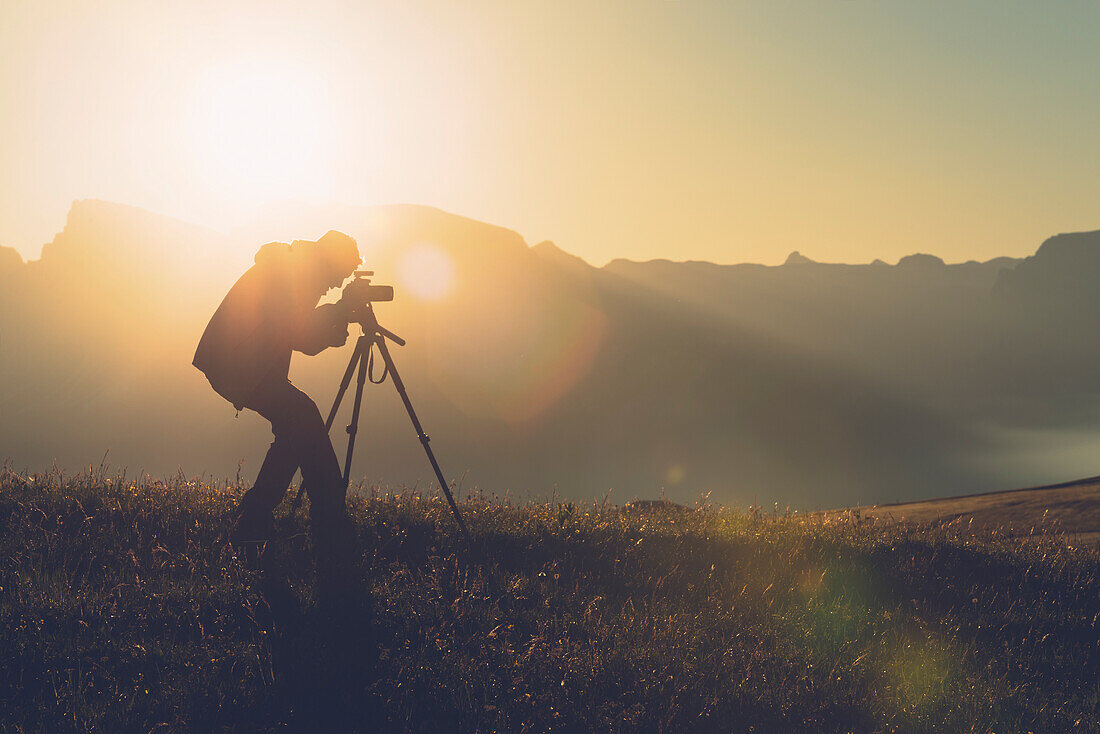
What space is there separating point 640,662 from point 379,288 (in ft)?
12.7

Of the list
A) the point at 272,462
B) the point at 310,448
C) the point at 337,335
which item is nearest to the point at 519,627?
the point at 310,448

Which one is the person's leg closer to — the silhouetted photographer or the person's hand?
the silhouetted photographer

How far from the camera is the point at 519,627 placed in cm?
544

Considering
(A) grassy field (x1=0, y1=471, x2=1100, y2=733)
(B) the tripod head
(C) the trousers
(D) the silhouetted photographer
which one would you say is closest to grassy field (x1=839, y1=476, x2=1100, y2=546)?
(A) grassy field (x1=0, y1=471, x2=1100, y2=733)

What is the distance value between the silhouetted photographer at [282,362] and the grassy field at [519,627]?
1.44 ft

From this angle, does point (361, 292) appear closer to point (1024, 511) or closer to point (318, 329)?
point (318, 329)

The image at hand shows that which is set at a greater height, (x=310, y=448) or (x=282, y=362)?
(x=282, y=362)

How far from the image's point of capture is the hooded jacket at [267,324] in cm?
620

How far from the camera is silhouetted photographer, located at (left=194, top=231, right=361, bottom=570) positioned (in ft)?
20.4

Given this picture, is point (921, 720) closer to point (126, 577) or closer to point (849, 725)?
point (849, 725)

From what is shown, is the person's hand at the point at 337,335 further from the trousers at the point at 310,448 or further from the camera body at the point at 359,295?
the trousers at the point at 310,448

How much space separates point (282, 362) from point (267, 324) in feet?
1.13

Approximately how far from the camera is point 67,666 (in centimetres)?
461

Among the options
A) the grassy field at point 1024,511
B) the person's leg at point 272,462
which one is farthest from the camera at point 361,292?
the grassy field at point 1024,511
